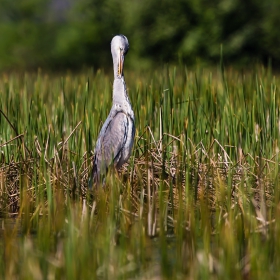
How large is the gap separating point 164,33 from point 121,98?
63.8 feet

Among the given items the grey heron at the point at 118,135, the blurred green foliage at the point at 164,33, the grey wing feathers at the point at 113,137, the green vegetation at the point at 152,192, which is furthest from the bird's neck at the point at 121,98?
the blurred green foliage at the point at 164,33

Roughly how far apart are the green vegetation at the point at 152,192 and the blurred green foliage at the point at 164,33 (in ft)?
45.3

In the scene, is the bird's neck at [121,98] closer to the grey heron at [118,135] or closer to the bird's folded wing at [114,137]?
the grey heron at [118,135]

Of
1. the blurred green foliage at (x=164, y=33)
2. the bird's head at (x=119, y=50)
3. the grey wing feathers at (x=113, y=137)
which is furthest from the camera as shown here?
the blurred green foliage at (x=164, y=33)

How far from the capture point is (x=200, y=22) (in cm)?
2478

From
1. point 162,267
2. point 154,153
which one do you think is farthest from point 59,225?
point 154,153

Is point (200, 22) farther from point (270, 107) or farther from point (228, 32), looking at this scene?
point (270, 107)

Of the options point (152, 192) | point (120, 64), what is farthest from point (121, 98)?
point (152, 192)

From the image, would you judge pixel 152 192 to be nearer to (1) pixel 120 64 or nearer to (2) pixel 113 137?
(2) pixel 113 137

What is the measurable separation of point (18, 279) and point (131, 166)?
7.05 ft

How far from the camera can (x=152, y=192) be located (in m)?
5.26

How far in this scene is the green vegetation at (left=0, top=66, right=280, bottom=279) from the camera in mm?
3680

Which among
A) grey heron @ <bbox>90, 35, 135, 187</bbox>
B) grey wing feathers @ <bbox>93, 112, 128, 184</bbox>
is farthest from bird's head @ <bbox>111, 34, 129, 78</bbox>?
grey wing feathers @ <bbox>93, 112, 128, 184</bbox>

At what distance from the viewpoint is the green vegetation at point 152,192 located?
368 cm
